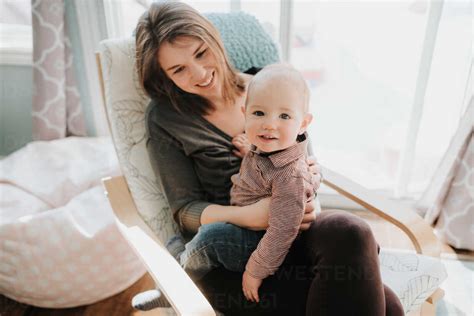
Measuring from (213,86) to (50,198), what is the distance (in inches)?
33.7

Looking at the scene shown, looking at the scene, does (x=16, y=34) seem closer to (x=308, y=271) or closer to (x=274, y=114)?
(x=274, y=114)

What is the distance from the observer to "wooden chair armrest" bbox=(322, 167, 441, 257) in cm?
104

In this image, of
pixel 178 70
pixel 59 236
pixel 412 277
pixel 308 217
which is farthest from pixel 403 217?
pixel 59 236

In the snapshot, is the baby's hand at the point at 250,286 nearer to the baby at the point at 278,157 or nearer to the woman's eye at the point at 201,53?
the baby at the point at 278,157

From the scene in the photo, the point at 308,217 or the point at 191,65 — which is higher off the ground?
the point at 191,65

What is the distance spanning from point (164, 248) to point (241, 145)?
0.33 meters

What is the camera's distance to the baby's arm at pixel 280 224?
832 mm

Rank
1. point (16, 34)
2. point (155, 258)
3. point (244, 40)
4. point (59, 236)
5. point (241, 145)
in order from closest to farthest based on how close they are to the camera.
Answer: point (155, 258), point (241, 145), point (244, 40), point (59, 236), point (16, 34)

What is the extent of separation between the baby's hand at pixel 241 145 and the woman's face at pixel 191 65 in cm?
14

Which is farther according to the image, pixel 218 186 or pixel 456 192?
pixel 456 192

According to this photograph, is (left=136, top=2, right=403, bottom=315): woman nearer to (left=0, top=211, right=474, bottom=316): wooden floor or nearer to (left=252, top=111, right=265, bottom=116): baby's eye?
(left=252, top=111, right=265, bottom=116): baby's eye

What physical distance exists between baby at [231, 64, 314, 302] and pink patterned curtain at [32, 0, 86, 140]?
1.06m

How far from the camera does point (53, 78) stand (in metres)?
1.59

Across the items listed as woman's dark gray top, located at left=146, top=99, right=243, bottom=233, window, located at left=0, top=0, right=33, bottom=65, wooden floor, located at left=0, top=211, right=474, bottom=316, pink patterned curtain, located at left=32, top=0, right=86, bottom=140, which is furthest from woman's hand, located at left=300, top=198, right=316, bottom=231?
window, located at left=0, top=0, right=33, bottom=65
